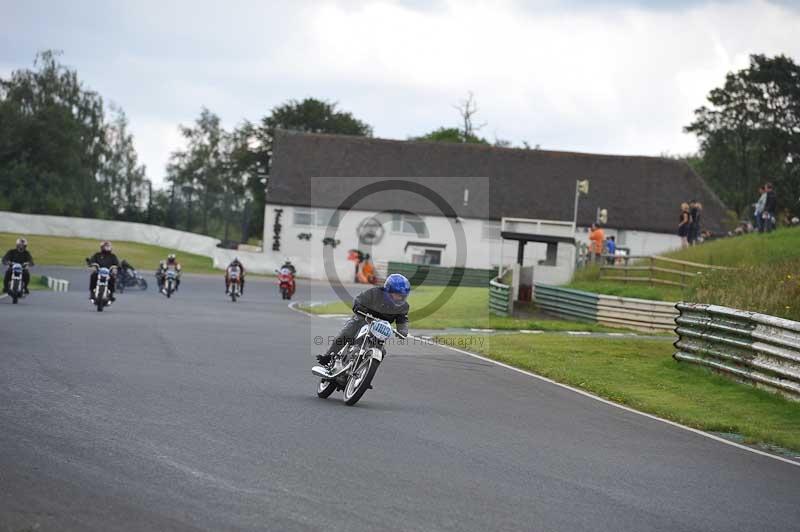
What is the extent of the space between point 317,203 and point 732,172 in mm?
30774

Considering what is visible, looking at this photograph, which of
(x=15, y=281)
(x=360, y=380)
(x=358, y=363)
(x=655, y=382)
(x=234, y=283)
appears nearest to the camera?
(x=360, y=380)

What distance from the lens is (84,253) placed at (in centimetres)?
6994

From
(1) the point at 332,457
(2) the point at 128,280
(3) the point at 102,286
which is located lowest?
(1) the point at 332,457

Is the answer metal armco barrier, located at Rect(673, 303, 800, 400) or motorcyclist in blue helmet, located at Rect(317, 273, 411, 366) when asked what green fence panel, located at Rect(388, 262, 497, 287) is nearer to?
metal armco barrier, located at Rect(673, 303, 800, 400)

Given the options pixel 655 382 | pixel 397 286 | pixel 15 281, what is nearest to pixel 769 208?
pixel 655 382

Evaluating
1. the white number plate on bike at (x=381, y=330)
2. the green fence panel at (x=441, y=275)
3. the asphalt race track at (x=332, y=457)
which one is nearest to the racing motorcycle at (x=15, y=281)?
the asphalt race track at (x=332, y=457)

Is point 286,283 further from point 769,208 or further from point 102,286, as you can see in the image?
point 769,208

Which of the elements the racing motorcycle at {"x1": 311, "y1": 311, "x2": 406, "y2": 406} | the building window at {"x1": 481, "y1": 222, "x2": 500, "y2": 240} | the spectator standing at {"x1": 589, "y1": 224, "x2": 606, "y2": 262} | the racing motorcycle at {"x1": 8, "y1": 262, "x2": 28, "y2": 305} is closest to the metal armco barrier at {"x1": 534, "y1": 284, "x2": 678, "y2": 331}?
the spectator standing at {"x1": 589, "y1": 224, "x2": 606, "y2": 262}

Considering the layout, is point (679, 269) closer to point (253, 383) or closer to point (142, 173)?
point (253, 383)

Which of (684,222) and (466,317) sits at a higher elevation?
(684,222)

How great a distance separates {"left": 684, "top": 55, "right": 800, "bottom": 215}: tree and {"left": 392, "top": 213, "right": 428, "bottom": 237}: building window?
2051 cm

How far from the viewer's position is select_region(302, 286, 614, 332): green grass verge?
29.6 metres

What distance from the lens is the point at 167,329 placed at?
22.7 meters

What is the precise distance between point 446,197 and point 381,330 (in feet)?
215
